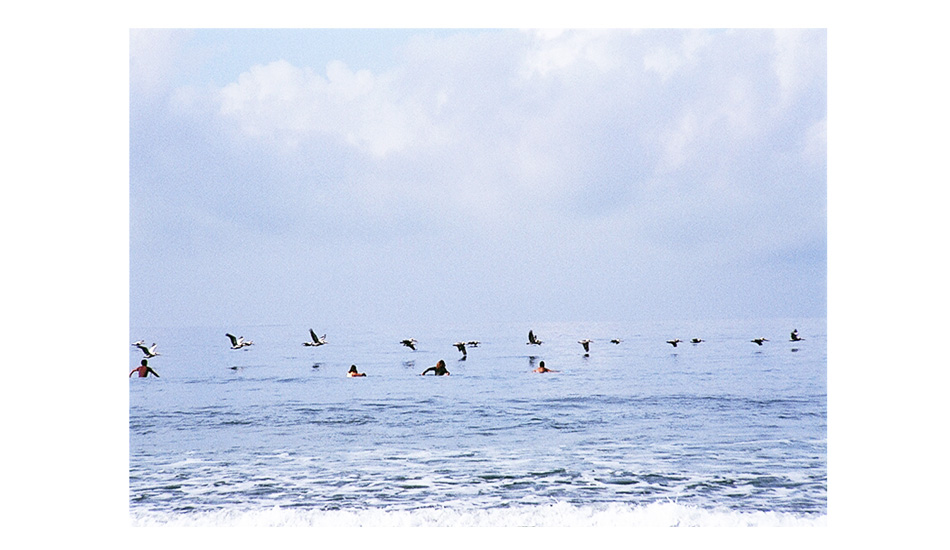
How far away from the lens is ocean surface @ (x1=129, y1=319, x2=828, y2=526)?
692 cm

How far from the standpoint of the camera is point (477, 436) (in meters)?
8.51

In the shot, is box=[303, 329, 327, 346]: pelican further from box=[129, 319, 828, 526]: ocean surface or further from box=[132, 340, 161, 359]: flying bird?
box=[132, 340, 161, 359]: flying bird

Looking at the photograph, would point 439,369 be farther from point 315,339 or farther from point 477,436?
point 477,436

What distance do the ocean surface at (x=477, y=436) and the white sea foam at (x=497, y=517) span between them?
0.02 m

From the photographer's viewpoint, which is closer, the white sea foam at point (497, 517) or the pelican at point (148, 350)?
the white sea foam at point (497, 517)

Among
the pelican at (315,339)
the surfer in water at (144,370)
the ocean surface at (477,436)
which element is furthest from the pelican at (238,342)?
the surfer in water at (144,370)

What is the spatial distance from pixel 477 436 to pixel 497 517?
1.74 metres

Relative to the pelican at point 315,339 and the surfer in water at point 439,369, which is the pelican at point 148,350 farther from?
the surfer in water at point 439,369

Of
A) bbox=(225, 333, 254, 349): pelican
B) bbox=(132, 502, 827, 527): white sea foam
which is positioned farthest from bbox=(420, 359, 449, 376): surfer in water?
bbox=(132, 502, 827, 527): white sea foam

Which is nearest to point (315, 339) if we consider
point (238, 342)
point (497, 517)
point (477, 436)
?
point (238, 342)

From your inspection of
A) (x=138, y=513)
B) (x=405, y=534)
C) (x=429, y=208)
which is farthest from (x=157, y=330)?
(x=405, y=534)

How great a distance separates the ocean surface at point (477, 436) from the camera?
692 centimetres

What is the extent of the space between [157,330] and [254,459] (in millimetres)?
2234
